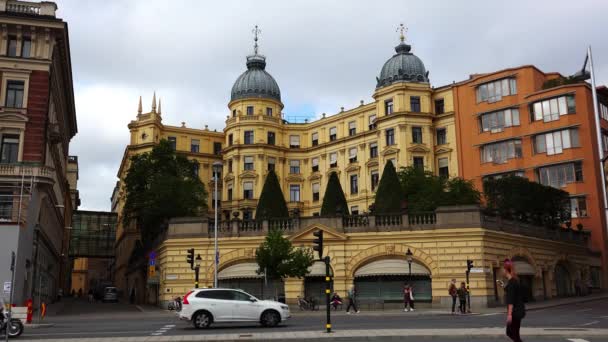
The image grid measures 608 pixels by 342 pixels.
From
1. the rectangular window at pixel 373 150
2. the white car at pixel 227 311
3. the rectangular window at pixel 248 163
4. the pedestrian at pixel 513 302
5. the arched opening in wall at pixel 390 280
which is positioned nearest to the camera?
the pedestrian at pixel 513 302

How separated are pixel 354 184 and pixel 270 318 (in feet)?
175

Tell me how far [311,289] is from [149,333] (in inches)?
823

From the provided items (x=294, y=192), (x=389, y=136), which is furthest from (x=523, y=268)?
(x=294, y=192)

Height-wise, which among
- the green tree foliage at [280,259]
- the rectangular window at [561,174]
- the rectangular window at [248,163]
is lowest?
the green tree foliage at [280,259]

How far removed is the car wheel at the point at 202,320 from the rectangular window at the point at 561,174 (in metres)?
45.8

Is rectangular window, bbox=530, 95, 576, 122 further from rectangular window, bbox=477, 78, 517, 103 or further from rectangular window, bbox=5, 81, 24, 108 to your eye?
rectangular window, bbox=5, 81, 24, 108

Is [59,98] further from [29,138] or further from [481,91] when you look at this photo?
[481,91]

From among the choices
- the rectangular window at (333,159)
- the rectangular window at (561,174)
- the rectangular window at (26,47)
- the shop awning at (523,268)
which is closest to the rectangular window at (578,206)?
the rectangular window at (561,174)

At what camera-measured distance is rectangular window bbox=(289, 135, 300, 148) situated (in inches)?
3305

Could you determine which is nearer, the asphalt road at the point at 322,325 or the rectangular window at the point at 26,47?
the asphalt road at the point at 322,325

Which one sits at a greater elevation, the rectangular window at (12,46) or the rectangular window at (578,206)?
the rectangular window at (12,46)

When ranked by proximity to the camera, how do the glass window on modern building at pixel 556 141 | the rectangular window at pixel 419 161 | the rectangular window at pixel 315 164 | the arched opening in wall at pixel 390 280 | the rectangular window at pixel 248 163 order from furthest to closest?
the rectangular window at pixel 315 164, the rectangular window at pixel 248 163, the rectangular window at pixel 419 161, the glass window on modern building at pixel 556 141, the arched opening in wall at pixel 390 280

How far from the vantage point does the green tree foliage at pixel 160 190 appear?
193 ft

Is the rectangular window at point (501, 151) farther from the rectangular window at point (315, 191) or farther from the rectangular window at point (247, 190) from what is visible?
the rectangular window at point (247, 190)
